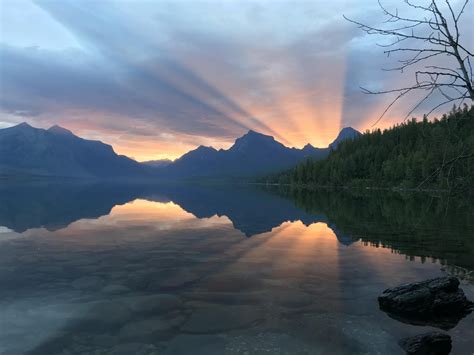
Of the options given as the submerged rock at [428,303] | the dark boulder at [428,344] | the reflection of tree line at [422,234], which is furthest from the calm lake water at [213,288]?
the submerged rock at [428,303]

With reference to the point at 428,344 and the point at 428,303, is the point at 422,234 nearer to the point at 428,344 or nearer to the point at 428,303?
the point at 428,303

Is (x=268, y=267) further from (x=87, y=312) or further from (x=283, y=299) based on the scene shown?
(x=87, y=312)

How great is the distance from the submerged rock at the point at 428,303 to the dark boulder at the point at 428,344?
2820 millimetres

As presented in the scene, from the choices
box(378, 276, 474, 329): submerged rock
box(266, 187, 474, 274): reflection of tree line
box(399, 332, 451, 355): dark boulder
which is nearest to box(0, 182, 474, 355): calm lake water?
box(266, 187, 474, 274): reflection of tree line

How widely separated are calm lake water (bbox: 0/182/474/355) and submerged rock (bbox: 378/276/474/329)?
755 millimetres

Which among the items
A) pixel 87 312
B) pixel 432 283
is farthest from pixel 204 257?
pixel 432 283

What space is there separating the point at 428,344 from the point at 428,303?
4.99m

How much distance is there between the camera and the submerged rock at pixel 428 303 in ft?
56.4

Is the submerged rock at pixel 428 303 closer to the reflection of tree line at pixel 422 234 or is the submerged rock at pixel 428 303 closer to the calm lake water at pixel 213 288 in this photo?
the calm lake water at pixel 213 288

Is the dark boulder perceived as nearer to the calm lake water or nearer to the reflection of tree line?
→ the calm lake water

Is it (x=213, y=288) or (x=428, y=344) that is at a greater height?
(x=428, y=344)

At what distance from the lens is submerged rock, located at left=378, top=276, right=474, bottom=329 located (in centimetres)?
1719

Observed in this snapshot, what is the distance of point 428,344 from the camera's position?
44.4 ft

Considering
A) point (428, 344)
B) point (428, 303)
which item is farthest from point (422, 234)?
point (428, 344)
